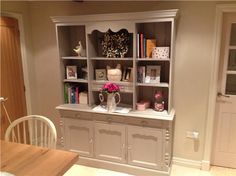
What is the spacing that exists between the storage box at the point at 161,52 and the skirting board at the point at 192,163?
1437 millimetres

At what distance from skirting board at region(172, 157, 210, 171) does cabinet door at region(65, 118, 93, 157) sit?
1.19m

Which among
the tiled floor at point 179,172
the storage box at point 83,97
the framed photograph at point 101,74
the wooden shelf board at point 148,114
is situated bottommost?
the tiled floor at point 179,172

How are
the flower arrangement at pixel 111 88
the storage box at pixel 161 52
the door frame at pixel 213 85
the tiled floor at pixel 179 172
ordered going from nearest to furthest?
the door frame at pixel 213 85
the storage box at pixel 161 52
the flower arrangement at pixel 111 88
the tiled floor at pixel 179 172

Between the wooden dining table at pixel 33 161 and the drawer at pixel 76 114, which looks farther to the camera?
the drawer at pixel 76 114

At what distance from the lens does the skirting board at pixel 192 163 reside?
2805mm

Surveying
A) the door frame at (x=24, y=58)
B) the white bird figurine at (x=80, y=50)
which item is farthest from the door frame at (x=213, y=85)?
the door frame at (x=24, y=58)

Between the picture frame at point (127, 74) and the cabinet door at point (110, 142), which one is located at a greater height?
the picture frame at point (127, 74)

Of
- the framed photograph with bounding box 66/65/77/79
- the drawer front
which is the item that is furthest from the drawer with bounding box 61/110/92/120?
the framed photograph with bounding box 66/65/77/79

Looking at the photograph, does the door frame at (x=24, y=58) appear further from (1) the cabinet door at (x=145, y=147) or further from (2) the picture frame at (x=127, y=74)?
(1) the cabinet door at (x=145, y=147)

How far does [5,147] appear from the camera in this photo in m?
1.74

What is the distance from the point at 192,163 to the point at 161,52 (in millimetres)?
1559

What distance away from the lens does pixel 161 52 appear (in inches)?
99.7

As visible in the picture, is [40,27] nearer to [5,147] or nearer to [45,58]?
[45,58]

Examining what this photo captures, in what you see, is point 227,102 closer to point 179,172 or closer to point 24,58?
point 179,172
